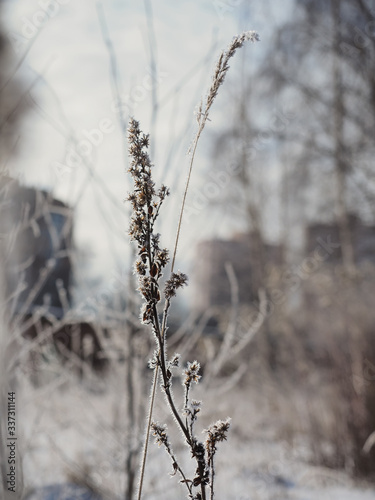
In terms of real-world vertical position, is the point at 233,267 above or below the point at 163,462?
above

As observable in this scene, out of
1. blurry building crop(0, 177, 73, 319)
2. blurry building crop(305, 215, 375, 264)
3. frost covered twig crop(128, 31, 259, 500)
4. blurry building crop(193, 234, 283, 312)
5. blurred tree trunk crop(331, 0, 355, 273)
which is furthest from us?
blurry building crop(193, 234, 283, 312)

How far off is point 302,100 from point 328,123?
81 centimetres

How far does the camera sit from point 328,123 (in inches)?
286

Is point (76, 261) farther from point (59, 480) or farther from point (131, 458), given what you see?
point (59, 480)

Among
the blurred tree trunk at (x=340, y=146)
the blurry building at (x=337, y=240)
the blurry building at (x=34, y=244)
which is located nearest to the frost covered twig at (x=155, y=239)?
the blurry building at (x=34, y=244)

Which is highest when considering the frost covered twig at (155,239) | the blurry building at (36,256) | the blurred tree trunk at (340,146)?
the blurred tree trunk at (340,146)

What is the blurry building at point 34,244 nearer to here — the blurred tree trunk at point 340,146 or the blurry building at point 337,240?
the blurred tree trunk at point 340,146

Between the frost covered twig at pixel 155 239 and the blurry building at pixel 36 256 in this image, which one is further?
the blurry building at pixel 36 256

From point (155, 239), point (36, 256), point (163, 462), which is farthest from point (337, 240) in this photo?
point (155, 239)

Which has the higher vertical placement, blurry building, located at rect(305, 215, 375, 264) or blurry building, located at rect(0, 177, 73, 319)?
blurry building, located at rect(305, 215, 375, 264)

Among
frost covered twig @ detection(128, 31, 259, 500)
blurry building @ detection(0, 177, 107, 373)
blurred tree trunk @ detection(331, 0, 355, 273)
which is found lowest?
frost covered twig @ detection(128, 31, 259, 500)

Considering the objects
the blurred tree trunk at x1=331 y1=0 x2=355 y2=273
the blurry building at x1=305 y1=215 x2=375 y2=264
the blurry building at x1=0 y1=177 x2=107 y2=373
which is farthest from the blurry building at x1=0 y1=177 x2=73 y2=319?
the blurry building at x1=305 y1=215 x2=375 y2=264

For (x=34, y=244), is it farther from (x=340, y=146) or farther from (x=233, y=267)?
(x=233, y=267)

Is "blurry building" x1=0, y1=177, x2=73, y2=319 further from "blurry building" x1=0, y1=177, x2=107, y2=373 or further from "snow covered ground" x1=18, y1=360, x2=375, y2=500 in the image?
"snow covered ground" x1=18, y1=360, x2=375, y2=500
